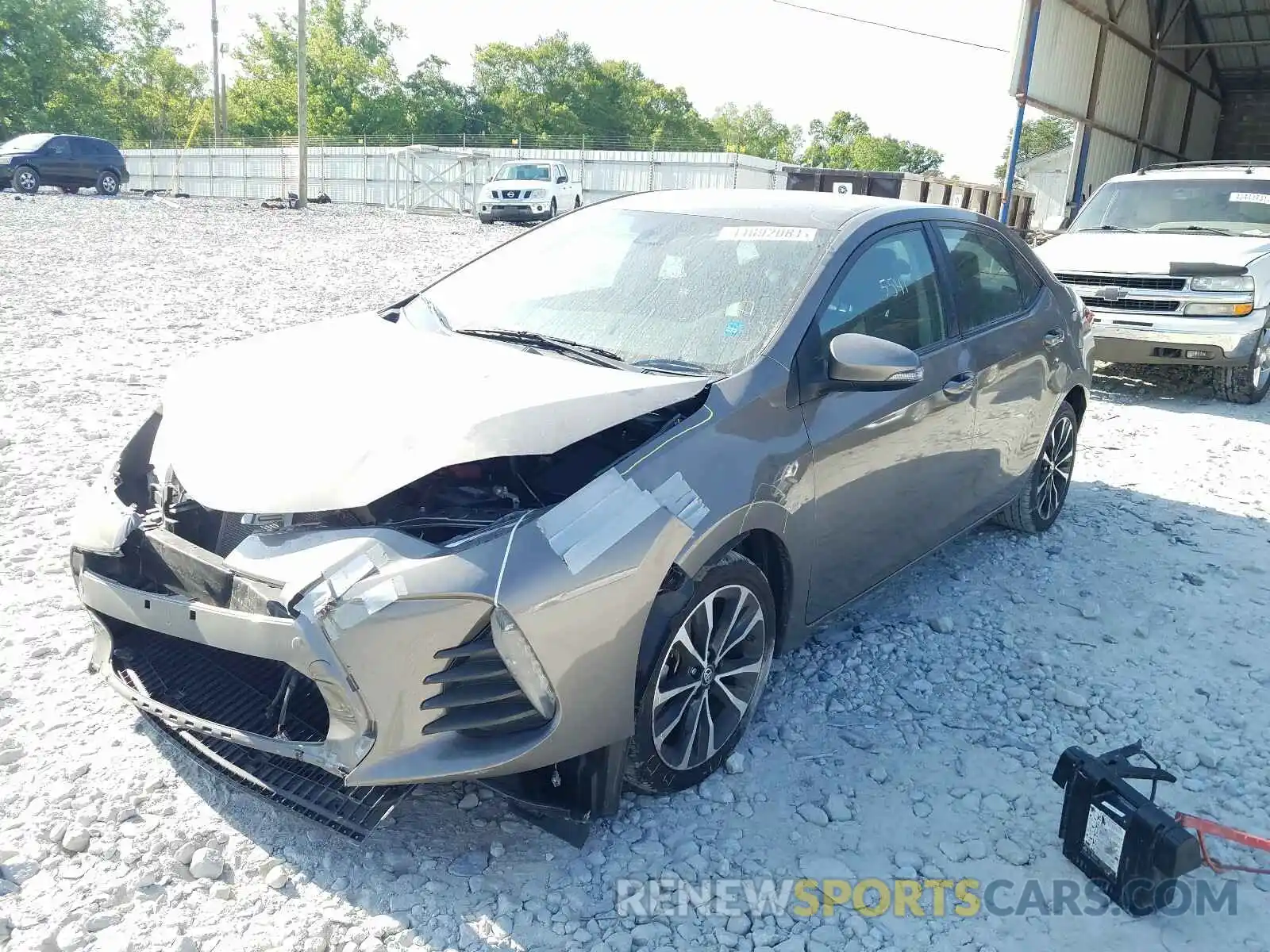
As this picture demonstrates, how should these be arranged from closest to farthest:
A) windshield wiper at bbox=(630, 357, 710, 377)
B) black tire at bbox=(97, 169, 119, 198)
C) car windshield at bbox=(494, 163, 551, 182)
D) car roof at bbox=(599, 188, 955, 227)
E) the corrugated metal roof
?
windshield wiper at bbox=(630, 357, 710, 377), car roof at bbox=(599, 188, 955, 227), the corrugated metal roof, car windshield at bbox=(494, 163, 551, 182), black tire at bbox=(97, 169, 119, 198)

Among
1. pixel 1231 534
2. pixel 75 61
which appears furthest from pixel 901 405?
pixel 75 61

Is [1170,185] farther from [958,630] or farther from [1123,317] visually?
[958,630]

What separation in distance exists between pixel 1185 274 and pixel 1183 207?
5.30 feet

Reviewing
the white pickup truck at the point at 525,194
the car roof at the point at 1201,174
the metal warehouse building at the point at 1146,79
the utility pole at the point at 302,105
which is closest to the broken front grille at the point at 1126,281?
the car roof at the point at 1201,174

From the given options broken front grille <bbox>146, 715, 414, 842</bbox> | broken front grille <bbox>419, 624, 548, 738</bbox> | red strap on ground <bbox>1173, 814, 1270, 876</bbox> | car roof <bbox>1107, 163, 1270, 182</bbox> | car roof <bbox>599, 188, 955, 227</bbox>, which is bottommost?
red strap on ground <bbox>1173, 814, 1270, 876</bbox>

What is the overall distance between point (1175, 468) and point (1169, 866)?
4801 mm

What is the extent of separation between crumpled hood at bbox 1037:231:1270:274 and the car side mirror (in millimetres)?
5741

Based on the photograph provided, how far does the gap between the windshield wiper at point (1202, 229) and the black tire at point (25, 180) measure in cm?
2639

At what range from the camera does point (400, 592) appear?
2242 millimetres

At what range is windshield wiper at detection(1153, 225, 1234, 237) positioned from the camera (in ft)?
28.6

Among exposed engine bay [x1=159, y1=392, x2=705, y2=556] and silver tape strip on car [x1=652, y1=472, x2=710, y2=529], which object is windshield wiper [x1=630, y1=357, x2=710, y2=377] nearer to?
exposed engine bay [x1=159, y1=392, x2=705, y2=556]

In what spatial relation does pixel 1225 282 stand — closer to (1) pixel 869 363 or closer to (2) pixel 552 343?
(1) pixel 869 363

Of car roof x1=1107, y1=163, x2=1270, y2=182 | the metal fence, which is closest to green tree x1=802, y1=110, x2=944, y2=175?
the metal fence

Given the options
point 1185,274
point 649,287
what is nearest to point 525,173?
point 1185,274
